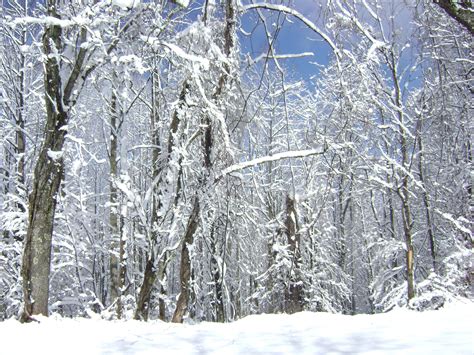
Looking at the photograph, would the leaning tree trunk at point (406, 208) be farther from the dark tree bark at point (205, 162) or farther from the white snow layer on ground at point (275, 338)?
the white snow layer on ground at point (275, 338)

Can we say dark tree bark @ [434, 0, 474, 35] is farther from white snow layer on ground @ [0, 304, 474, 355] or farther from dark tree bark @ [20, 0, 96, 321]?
dark tree bark @ [20, 0, 96, 321]

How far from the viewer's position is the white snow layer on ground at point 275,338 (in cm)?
213

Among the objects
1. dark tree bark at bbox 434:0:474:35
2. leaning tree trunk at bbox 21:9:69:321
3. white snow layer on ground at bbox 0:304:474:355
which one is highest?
dark tree bark at bbox 434:0:474:35

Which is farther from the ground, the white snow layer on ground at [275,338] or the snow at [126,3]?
the snow at [126,3]

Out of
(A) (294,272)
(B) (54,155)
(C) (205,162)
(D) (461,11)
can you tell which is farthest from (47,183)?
(A) (294,272)

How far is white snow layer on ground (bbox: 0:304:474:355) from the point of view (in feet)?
6.98

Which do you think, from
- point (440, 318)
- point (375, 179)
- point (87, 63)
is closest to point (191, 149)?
point (87, 63)

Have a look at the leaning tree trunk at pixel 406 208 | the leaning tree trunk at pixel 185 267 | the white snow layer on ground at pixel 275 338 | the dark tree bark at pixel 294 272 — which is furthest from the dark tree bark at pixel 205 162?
the dark tree bark at pixel 294 272

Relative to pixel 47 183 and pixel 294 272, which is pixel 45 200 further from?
pixel 294 272

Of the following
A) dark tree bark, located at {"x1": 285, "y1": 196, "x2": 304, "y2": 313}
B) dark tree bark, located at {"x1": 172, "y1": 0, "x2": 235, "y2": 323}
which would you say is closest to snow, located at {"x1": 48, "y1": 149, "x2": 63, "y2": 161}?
dark tree bark, located at {"x1": 172, "y1": 0, "x2": 235, "y2": 323}

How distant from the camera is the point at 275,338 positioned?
259cm

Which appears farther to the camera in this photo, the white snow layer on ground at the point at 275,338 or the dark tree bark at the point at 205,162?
the dark tree bark at the point at 205,162

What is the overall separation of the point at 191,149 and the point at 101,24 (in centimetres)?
221

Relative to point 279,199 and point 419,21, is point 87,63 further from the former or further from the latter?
point 279,199
